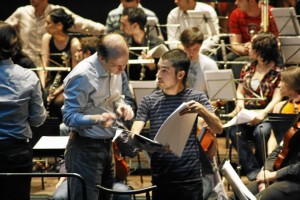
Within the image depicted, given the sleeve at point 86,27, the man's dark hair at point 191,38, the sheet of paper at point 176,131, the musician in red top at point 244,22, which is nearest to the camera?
the sheet of paper at point 176,131

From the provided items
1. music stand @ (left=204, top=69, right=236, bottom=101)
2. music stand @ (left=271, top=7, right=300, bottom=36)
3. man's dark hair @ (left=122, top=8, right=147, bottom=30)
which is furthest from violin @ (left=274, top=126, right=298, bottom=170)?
man's dark hair @ (left=122, top=8, right=147, bottom=30)

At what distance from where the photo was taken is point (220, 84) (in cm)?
794

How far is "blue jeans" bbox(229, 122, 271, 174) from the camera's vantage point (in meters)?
7.91

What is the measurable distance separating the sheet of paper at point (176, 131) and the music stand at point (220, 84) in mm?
2378

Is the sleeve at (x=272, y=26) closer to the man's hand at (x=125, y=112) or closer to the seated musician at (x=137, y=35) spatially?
the seated musician at (x=137, y=35)

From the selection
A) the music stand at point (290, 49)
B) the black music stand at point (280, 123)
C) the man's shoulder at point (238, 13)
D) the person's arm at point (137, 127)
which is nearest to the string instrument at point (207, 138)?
the person's arm at point (137, 127)

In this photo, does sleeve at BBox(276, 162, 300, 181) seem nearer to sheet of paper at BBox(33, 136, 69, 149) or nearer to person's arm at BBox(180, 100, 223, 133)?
person's arm at BBox(180, 100, 223, 133)

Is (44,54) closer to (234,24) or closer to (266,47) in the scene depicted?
(234,24)

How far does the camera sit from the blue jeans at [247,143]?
7.91m

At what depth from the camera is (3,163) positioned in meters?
5.46

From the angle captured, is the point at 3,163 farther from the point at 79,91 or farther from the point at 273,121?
the point at 273,121

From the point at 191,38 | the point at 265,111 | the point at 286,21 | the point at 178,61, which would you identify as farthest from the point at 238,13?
the point at 178,61

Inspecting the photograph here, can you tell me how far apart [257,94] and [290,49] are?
0.61 m

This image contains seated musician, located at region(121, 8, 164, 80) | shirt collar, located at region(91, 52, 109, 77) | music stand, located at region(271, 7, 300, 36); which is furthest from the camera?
seated musician, located at region(121, 8, 164, 80)
